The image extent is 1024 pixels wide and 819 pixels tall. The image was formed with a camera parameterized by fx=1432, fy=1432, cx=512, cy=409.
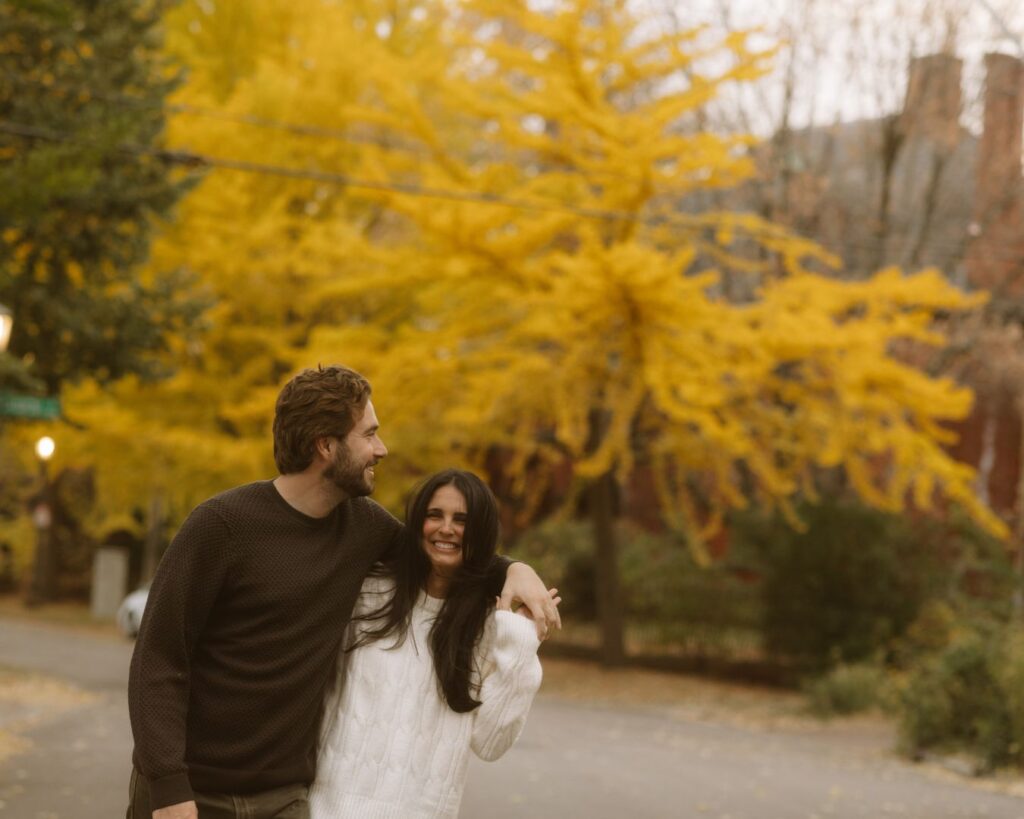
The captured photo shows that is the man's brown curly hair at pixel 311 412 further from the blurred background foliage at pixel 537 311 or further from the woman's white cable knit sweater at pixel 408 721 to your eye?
the blurred background foliage at pixel 537 311

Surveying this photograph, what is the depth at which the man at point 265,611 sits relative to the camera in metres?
2.87

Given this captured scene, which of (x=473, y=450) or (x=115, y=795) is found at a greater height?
(x=473, y=450)

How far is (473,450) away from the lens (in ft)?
68.8

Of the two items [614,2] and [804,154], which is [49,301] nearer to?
[614,2]

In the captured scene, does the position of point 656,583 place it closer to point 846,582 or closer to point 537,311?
point 846,582

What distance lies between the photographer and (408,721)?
10.0ft

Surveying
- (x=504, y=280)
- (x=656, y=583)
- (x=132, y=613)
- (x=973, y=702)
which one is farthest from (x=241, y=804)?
(x=132, y=613)

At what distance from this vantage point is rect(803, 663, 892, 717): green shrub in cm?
1722

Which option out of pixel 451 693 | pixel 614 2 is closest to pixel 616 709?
pixel 614 2

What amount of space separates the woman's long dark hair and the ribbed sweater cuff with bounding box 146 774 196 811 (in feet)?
1.64

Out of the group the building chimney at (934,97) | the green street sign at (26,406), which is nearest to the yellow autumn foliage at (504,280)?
the building chimney at (934,97)

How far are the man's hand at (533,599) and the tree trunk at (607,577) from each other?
16605mm

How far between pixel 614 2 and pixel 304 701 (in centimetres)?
1488

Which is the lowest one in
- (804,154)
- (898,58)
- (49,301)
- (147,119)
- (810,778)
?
(810,778)
